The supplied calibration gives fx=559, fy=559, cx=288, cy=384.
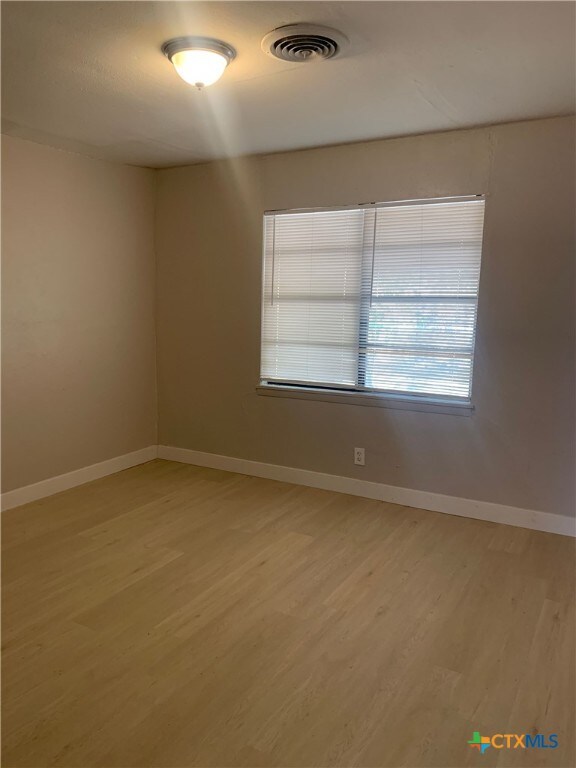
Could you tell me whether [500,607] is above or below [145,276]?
below

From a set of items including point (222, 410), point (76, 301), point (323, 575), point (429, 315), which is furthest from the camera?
point (222, 410)

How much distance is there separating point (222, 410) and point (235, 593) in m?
2.06

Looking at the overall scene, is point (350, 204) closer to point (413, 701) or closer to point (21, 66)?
point (21, 66)

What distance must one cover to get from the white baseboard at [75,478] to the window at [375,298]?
132cm

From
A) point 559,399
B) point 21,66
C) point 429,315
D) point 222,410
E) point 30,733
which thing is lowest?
point 30,733

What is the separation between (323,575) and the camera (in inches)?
115

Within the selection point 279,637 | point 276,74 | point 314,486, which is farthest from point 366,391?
point 276,74

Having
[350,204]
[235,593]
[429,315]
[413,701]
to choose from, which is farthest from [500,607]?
[350,204]

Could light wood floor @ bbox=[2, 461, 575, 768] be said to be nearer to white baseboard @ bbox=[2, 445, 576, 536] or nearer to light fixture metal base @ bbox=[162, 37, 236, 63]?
white baseboard @ bbox=[2, 445, 576, 536]

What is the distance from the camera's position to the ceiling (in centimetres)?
203

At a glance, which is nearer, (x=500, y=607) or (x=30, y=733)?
→ (x=30, y=733)

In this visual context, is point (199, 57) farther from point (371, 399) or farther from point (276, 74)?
point (371, 399)

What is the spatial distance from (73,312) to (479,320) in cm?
284

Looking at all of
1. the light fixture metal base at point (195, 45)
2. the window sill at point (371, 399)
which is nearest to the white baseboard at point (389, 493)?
the window sill at point (371, 399)
